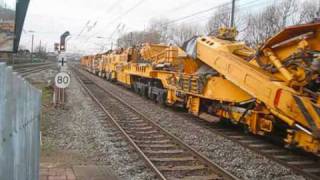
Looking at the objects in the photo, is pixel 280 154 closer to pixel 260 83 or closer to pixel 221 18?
pixel 260 83

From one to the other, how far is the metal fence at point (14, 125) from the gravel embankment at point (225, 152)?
522 cm

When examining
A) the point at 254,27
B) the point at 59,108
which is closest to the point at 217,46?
the point at 59,108

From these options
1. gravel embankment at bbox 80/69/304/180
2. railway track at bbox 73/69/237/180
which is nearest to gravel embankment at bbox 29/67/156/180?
railway track at bbox 73/69/237/180

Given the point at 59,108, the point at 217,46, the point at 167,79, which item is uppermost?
the point at 217,46

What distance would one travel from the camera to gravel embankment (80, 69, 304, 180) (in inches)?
339

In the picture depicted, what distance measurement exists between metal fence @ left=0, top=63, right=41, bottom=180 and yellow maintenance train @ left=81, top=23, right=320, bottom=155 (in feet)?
19.9

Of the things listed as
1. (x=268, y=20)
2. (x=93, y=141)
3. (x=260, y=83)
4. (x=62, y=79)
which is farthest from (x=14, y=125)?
(x=268, y=20)

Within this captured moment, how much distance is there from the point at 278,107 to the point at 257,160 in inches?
44.3

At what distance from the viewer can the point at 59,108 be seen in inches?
739

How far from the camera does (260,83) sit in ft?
34.8

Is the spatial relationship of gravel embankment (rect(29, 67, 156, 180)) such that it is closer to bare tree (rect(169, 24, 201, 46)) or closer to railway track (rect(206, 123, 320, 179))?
railway track (rect(206, 123, 320, 179))

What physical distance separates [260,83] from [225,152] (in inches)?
64.6

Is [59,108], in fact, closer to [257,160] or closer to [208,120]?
[208,120]

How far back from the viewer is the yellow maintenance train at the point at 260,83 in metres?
9.31
